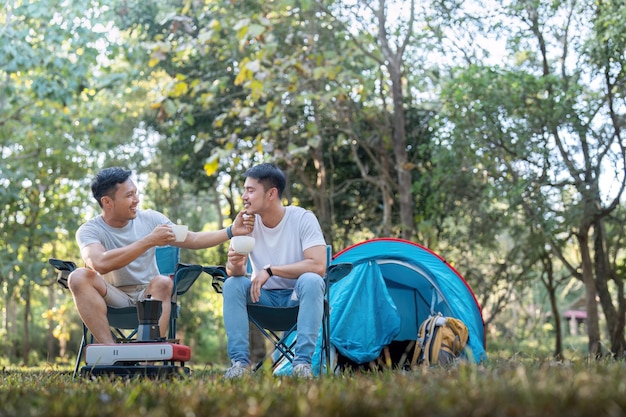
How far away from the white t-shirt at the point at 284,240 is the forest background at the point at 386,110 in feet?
9.20

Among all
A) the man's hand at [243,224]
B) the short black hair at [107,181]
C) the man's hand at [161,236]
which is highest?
the short black hair at [107,181]

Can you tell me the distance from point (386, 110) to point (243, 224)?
4.82m

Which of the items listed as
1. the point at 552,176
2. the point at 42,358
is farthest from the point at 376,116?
the point at 42,358

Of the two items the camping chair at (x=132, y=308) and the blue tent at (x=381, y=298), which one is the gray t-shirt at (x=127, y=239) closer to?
the camping chair at (x=132, y=308)

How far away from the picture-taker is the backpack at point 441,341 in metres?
4.52

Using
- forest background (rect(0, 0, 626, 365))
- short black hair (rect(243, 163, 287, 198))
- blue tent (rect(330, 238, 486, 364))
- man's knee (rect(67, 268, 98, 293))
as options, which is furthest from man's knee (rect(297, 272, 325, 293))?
forest background (rect(0, 0, 626, 365))

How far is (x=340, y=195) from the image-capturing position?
9555 mm

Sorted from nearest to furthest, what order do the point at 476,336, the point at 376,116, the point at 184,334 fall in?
the point at 476,336
the point at 376,116
the point at 184,334

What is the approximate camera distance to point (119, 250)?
3594 millimetres

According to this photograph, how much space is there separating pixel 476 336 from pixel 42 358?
476 inches

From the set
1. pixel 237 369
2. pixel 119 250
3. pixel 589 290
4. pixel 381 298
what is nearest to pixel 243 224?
pixel 119 250

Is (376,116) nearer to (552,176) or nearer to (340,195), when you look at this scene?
(340,195)

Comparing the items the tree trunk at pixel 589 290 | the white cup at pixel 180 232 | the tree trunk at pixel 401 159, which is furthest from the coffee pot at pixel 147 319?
the tree trunk at pixel 589 290

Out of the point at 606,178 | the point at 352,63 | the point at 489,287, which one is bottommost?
the point at 489,287
